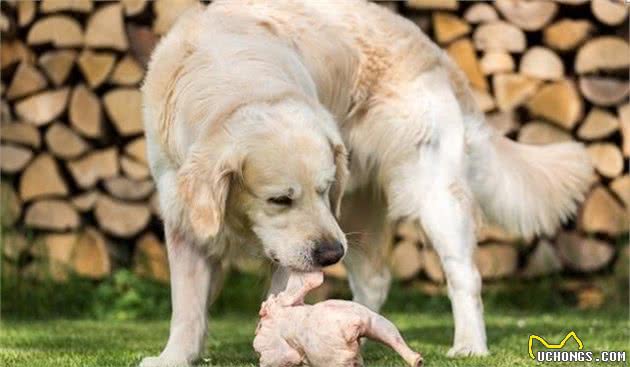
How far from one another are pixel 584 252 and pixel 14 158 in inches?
114

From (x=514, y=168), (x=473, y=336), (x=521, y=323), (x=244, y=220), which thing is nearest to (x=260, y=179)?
(x=244, y=220)

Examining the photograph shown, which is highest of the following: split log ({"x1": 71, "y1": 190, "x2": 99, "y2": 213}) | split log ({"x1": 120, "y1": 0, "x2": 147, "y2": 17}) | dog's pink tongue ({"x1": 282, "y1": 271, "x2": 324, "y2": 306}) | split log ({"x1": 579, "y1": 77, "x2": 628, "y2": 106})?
dog's pink tongue ({"x1": 282, "y1": 271, "x2": 324, "y2": 306})

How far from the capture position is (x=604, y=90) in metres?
6.27

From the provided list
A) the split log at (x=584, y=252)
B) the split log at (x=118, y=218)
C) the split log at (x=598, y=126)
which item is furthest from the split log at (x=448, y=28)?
the split log at (x=118, y=218)

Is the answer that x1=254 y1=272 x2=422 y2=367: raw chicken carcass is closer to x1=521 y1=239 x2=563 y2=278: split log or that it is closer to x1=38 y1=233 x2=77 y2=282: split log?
x1=38 y1=233 x2=77 y2=282: split log

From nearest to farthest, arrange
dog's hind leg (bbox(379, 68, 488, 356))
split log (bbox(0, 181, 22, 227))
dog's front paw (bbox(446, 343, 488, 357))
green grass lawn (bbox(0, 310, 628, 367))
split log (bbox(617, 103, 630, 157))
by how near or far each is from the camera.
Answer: green grass lawn (bbox(0, 310, 628, 367)) < dog's front paw (bbox(446, 343, 488, 357)) < dog's hind leg (bbox(379, 68, 488, 356)) < split log (bbox(0, 181, 22, 227)) < split log (bbox(617, 103, 630, 157))

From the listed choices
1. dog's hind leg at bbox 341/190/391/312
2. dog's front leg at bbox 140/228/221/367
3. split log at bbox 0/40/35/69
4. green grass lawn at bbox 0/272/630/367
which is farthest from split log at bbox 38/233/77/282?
dog's front leg at bbox 140/228/221/367

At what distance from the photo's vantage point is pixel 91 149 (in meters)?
6.20

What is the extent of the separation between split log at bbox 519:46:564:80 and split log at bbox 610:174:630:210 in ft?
1.95

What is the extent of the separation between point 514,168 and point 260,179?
60.3 inches

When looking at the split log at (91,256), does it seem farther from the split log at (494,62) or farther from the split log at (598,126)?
the split log at (598,126)

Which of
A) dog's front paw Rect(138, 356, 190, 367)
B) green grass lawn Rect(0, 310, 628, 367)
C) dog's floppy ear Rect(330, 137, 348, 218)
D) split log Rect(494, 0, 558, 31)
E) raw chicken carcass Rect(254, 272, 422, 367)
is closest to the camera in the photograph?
raw chicken carcass Rect(254, 272, 422, 367)

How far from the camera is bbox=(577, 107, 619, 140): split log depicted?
626 cm

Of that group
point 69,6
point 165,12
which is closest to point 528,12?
point 165,12
